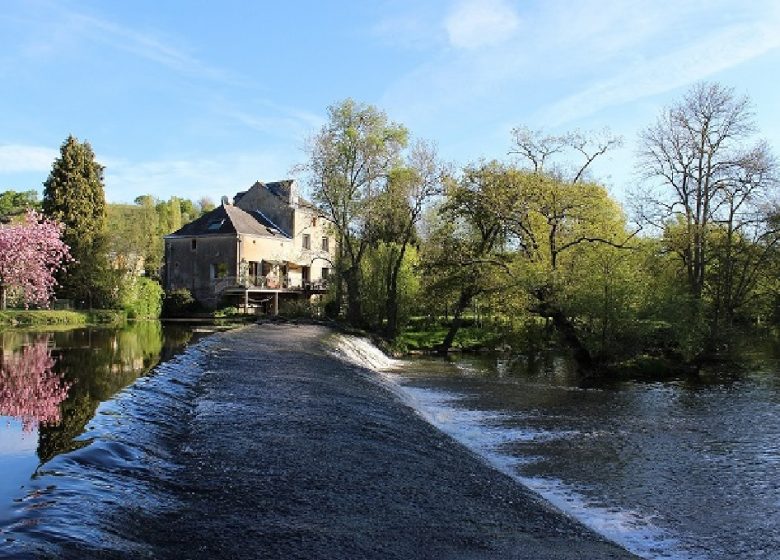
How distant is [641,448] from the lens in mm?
12039

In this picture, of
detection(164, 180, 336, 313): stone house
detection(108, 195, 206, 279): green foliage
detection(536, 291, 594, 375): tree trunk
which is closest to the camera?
detection(536, 291, 594, 375): tree trunk

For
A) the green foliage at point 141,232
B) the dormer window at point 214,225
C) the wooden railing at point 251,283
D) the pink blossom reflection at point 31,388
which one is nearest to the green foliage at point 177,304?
the wooden railing at point 251,283

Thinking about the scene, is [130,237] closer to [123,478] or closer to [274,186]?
[274,186]

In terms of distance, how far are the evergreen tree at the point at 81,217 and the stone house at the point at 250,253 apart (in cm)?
723

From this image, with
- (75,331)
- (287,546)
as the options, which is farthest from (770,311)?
(75,331)

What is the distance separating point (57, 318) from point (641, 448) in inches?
1389

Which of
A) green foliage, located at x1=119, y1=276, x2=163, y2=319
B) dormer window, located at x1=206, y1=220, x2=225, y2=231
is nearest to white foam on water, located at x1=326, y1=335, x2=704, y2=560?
green foliage, located at x1=119, y1=276, x2=163, y2=319

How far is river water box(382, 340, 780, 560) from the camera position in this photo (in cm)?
787

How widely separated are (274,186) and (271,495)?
5268cm

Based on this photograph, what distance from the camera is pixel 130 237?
55.7 meters

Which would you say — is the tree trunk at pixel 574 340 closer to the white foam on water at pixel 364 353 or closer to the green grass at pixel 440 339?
the white foam on water at pixel 364 353

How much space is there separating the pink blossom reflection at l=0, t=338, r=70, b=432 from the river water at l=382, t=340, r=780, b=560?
730 cm

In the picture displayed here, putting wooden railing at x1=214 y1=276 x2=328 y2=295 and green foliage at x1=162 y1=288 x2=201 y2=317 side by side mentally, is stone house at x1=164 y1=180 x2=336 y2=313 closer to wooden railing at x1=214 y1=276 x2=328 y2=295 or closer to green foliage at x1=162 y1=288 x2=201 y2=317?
wooden railing at x1=214 y1=276 x2=328 y2=295

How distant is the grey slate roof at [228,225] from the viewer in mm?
50216
